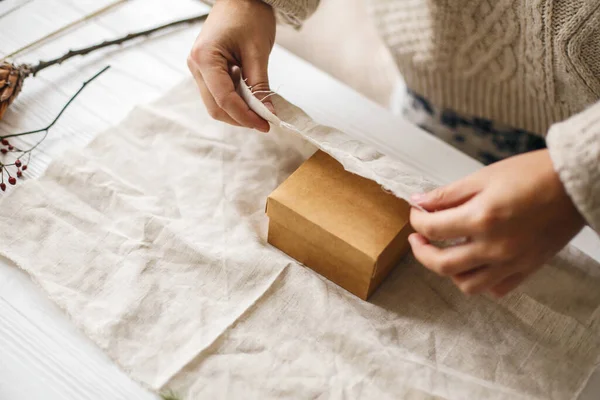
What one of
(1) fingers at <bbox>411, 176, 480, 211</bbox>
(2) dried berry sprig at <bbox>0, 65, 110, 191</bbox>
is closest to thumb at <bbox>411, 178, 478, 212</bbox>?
(1) fingers at <bbox>411, 176, 480, 211</bbox>

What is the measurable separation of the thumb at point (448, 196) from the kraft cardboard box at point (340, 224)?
5 cm

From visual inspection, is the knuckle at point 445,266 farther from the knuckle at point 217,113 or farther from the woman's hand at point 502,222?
the knuckle at point 217,113

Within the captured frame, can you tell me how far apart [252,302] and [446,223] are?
21cm

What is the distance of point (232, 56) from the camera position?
67 centimetres

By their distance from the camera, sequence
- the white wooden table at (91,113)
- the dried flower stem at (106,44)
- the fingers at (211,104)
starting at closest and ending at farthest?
the white wooden table at (91,113) → the fingers at (211,104) → the dried flower stem at (106,44)

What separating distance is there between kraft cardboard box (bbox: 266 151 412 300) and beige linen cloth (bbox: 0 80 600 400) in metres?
0.02

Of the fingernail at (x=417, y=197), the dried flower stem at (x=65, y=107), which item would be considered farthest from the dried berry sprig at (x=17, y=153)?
the fingernail at (x=417, y=197)

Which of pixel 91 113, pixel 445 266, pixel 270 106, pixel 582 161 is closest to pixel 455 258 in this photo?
pixel 445 266

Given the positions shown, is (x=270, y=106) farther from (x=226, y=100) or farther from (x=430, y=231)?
(x=430, y=231)

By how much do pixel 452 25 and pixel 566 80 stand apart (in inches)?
5.3

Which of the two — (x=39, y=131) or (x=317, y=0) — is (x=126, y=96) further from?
(x=317, y=0)

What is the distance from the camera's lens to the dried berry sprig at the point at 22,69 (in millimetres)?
731

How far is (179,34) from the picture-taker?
2.86 ft

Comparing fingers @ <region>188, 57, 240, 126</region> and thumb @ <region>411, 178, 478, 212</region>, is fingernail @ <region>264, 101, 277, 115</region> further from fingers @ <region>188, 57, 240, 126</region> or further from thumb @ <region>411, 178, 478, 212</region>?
thumb @ <region>411, 178, 478, 212</region>
